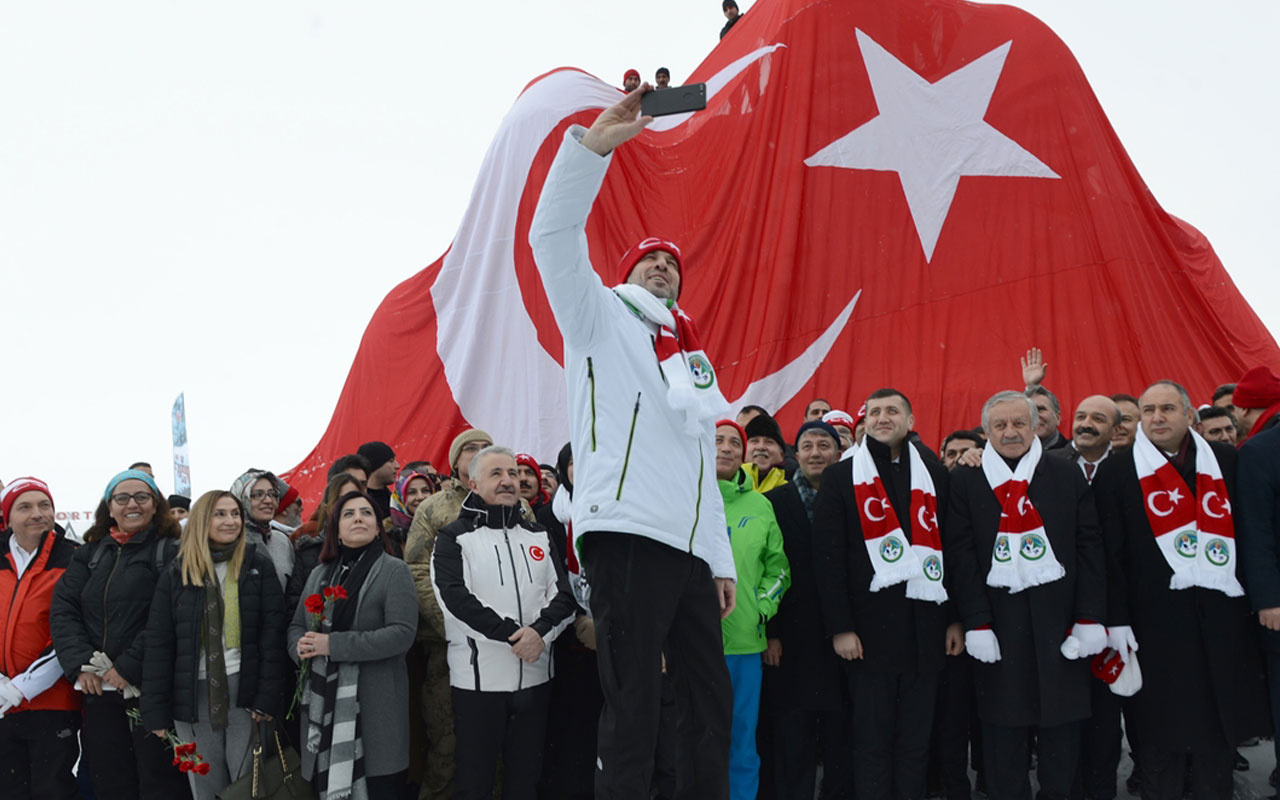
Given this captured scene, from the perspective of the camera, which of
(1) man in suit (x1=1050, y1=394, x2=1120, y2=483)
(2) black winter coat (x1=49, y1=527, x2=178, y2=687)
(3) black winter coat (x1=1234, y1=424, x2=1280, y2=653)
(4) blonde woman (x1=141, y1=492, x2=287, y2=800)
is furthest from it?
(1) man in suit (x1=1050, y1=394, x2=1120, y2=483)

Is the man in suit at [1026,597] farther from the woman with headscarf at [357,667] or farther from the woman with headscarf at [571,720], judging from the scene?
the woman with headscarf at [357,667]

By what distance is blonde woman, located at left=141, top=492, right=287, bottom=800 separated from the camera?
4.12 meters

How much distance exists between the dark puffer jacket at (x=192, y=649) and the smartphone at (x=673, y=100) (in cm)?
292

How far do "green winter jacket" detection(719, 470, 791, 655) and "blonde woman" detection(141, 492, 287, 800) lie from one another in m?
1.98

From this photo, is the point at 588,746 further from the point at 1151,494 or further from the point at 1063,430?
the point at 1063,430

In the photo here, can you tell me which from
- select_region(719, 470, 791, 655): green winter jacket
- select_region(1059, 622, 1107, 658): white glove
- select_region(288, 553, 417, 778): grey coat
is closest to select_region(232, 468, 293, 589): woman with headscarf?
select_region(288, 553, 417, 778): grey coat

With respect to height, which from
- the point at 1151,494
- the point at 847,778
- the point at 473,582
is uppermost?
the point at 1151,494

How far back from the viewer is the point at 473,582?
4.18 m

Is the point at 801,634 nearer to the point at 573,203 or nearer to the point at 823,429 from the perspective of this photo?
the point at 823,429

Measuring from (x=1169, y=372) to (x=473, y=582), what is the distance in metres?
6.69

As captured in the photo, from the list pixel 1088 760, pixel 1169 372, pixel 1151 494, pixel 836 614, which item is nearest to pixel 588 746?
pixel 836 614

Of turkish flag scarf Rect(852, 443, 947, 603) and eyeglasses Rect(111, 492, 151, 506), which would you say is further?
eyeglasses Rect(111, 492, 151, 506)

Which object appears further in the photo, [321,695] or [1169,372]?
[1169,372]

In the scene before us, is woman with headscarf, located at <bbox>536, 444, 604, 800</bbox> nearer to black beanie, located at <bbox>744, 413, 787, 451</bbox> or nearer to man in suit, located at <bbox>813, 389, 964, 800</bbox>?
man in suit, located at <bbox>813, 389, 964, 800</bbox>
